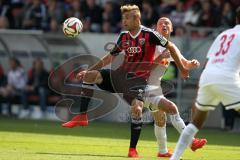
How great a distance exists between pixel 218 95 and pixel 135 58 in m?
3.17

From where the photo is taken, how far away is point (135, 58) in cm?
1320

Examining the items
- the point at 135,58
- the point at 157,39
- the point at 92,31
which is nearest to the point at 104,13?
the point at 92,31

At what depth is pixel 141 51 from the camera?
42.8ft

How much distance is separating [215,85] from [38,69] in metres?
15.4

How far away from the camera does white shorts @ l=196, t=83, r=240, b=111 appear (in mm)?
10164

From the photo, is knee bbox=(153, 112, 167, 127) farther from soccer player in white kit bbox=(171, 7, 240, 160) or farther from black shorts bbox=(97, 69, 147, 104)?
soccer player in white kit bbox=(171, 7, 240, 160)

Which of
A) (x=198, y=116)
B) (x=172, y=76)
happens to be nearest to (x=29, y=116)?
(x=172, y=76)

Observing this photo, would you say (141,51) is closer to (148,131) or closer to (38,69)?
(148,131)

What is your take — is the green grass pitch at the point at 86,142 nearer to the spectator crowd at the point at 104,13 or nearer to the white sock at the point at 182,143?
the white sock at the point at 182,143

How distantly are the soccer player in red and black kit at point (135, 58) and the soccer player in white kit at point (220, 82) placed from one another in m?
2.37

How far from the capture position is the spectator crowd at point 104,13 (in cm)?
2308

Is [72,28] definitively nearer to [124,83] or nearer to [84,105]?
[124,83]

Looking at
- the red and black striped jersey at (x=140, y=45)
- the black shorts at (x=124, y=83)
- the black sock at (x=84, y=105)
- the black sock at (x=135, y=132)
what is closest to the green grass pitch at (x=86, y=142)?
the black sock at (x=135, y=132)

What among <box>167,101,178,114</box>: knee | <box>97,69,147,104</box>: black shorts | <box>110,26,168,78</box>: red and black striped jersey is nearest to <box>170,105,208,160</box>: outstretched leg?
<box>167,101,178,114</box>: knee
